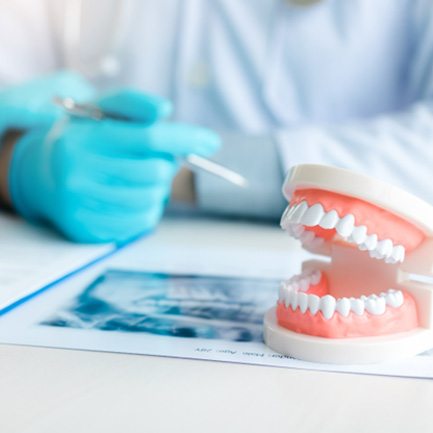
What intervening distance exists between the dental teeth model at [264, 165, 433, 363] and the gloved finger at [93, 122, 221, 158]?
0.97 feet

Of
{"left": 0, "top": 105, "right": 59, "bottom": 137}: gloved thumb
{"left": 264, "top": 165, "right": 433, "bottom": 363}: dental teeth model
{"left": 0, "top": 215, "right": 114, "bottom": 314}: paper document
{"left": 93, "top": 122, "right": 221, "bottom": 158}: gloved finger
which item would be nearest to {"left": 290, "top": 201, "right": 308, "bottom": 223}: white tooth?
{"left": 264, "top": 165, "right": 433, "bottom": 363}: dental teeth model

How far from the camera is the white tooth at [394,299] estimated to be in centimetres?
41

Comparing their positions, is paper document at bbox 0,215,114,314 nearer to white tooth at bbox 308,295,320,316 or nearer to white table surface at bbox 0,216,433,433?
white table surface at bbox 0,216,433,433

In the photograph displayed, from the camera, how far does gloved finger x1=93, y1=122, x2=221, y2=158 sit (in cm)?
70

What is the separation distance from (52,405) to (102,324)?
0.13 meters

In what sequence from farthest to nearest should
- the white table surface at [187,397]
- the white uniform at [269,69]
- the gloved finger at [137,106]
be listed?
the white uniform at [269,69], the gloved finger at [137,106], the white table surface at [187,397]

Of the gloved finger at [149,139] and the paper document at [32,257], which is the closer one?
the paper document at [32,257]

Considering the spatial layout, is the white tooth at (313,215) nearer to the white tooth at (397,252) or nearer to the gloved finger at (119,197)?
the white tooth at (397,252)

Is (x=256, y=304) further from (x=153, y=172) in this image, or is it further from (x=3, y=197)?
(x=3, y=197)

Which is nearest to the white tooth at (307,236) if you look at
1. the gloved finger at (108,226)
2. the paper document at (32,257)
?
the paper document at (32,257)

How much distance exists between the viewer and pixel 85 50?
110cm

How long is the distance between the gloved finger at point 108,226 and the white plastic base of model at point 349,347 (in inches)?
13.4

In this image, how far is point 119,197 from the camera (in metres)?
0.73

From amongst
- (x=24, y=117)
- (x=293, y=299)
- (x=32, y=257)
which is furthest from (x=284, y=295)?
(x=24, y=117)
